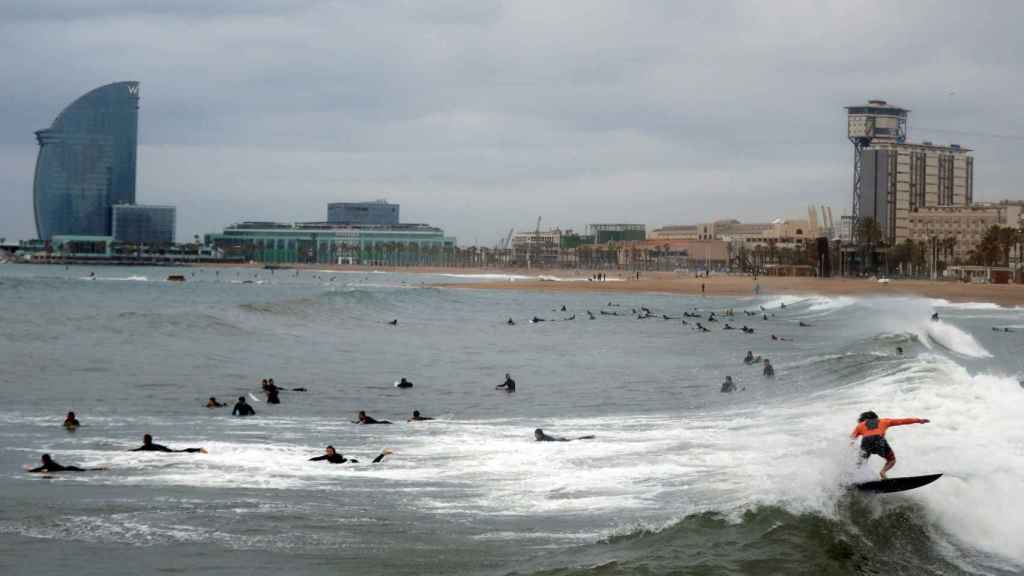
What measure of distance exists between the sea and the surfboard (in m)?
0.19

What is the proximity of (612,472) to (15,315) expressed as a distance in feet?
170

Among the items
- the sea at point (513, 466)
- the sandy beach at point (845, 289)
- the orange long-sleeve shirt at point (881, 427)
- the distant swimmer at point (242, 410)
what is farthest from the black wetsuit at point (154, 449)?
the sandy beach at point (845, 289)

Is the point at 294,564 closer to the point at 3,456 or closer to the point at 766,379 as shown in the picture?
the point at 3,456

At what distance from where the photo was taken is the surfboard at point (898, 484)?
14.4 meters

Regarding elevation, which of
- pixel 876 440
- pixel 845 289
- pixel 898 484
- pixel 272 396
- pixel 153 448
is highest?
pixel 845 289

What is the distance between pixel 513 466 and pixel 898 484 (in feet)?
22.4

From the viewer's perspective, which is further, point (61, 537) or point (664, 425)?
point (664, 425)

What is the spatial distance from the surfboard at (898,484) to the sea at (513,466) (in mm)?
189

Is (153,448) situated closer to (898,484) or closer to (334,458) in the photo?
(334,458)

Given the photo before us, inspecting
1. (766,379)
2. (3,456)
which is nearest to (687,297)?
(766,379)

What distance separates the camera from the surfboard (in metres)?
14.4

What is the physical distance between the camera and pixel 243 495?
1703 centimetres

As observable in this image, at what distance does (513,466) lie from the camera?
19.5 metres

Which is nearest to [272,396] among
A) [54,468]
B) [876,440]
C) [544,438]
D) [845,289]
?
[544,438]
